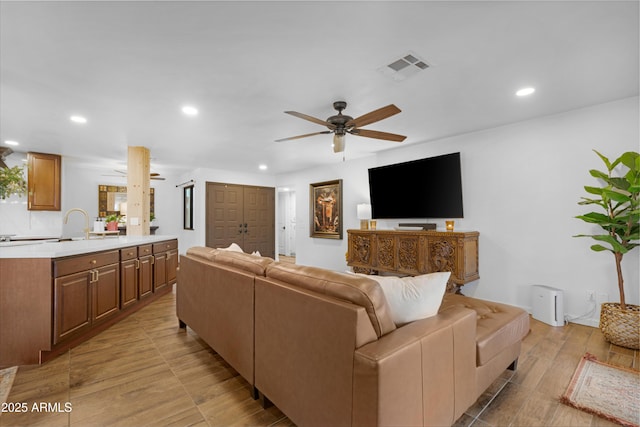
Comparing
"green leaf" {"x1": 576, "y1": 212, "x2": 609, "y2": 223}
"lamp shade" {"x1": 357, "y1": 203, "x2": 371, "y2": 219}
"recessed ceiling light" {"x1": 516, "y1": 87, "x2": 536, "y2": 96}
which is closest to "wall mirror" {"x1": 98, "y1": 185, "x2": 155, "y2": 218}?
"lamp shade" {"x1": 357, "y1": 203, "x2": 371, "y2": 219}

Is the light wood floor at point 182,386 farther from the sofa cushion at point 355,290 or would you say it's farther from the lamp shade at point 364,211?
the lamp shade at point 364,211

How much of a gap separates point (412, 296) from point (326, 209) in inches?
196

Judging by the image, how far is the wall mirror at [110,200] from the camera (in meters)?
6.71

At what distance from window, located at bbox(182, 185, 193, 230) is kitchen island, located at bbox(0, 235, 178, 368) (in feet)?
13.6

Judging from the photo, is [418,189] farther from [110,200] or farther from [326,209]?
[110,200]

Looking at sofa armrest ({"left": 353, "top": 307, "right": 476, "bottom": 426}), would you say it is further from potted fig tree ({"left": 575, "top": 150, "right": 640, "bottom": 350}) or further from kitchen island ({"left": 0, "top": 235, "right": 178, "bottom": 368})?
kitchen island ({"left": 0, "top": 235, "right": 178, "bottom": 368})

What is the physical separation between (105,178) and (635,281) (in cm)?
918

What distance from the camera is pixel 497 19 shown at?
1.78 m

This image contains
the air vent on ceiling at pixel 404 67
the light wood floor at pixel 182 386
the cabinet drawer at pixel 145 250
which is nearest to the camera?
the light wood floor at pixel 182 386

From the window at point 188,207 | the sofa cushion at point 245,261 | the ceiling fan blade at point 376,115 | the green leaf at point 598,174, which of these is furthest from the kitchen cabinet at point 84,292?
the green leaf at point 598,174

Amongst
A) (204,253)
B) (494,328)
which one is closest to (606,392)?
(494,328)

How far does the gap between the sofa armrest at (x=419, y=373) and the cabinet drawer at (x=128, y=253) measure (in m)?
3.19

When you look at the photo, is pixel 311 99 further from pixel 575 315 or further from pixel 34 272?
pixel 575 315

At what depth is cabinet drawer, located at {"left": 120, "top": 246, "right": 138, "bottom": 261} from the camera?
3283 mm
